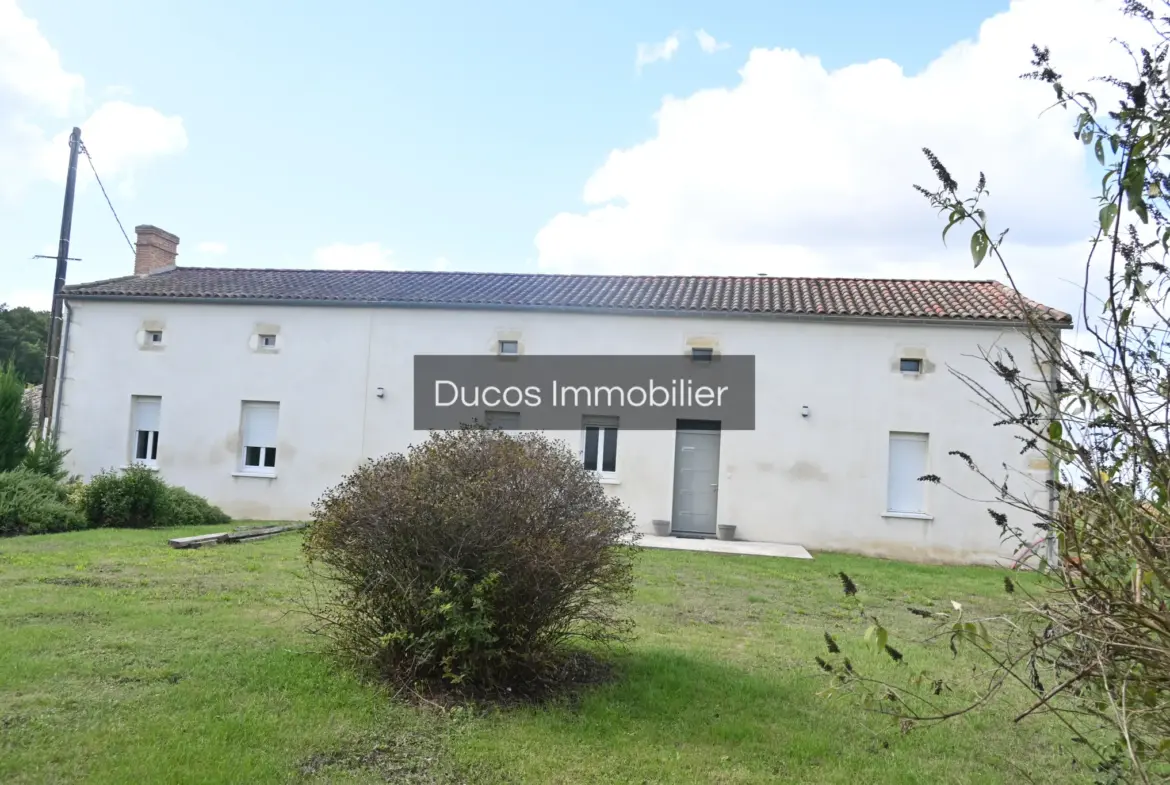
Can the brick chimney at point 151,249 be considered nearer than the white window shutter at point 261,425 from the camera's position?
No

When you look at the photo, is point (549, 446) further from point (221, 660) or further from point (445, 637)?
point (221, 660)

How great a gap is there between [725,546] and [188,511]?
32.2ft

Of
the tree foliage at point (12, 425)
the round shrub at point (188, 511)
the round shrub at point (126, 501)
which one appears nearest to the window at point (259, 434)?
the round shrub at point (188, 511)

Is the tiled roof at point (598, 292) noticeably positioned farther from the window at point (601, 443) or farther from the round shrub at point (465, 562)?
the round shrub at point (465, 562)

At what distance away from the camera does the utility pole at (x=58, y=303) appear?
60.2 feet

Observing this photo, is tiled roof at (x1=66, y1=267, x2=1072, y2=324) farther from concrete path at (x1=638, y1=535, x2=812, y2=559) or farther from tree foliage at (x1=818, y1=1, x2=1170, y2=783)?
tree foliage at (x1=818, y1=1, x2=1170, y2=783)

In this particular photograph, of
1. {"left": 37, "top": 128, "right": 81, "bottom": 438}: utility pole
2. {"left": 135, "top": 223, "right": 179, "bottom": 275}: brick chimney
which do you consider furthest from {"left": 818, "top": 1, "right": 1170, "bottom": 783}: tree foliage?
{"left": 135, "top": 223, "right": 179, "bottom": 275}: brick chimney

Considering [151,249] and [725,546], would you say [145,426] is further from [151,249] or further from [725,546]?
[725,546]

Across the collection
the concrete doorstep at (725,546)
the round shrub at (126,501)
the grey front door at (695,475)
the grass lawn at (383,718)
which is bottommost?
the grass lawn at (383,718)

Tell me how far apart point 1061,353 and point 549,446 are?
4.19 metres

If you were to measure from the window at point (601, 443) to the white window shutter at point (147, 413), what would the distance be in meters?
9.31

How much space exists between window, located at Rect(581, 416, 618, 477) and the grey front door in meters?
1.24

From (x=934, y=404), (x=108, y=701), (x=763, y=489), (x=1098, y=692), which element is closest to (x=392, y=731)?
(x=108, y=701)

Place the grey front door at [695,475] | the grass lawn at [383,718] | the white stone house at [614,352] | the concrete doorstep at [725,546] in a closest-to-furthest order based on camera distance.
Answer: the grass lawn at [383,718], the concrete doorstep at [725,546], the white stone house at [614,352], the grey front door at [695,475]
